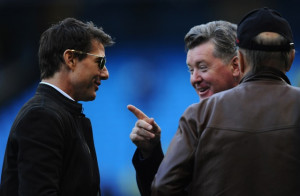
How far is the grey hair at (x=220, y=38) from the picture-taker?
133 inches

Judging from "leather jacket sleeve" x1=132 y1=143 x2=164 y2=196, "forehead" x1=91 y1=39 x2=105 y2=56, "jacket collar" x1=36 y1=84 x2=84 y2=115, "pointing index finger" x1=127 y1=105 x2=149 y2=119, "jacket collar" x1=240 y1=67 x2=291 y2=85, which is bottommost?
"leather jacket sleeve" x1=132 y1=143 x2=164 y2=196

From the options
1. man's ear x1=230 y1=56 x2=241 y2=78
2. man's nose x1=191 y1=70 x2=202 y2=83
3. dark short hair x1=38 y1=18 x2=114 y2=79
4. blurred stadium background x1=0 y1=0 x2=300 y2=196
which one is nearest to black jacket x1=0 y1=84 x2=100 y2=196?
dark short hair x1=38 y1=18 x2=114 y2=79

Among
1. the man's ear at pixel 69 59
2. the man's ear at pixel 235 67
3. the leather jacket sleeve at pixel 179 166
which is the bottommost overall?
the leather jacket sleeve at pixel 179 166

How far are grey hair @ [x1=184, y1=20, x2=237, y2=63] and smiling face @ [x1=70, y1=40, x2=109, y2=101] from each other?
27.7 inches

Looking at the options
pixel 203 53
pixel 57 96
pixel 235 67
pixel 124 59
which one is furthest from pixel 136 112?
pixel 124 59

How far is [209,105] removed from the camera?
232 centimetres

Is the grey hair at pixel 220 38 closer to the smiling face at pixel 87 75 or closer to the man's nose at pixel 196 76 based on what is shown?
the man's nose at pixel 196 76

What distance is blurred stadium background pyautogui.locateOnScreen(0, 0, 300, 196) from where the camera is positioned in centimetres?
652

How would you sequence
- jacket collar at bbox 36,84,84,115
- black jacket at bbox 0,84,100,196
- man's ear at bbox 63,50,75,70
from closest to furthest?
1. black jacket at bbox 0,84,100,196
2. jacket collar at bbox 36,84,84,115
3. man's ear at bbox 63,50,75,70

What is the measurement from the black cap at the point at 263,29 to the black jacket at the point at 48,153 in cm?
107

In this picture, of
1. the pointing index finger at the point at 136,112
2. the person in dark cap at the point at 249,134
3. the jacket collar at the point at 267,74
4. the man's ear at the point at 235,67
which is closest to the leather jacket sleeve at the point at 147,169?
the pointing index finger at the point at 136,112

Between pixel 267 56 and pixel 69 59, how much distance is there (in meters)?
1.27

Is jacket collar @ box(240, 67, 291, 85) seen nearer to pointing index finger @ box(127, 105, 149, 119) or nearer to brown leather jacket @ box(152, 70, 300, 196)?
brown leather jacket @ box(152, 70, 300, 196)

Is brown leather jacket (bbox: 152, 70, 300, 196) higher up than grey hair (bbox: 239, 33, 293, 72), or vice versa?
grey hair (bbox: 239, 33, 293, 72)
